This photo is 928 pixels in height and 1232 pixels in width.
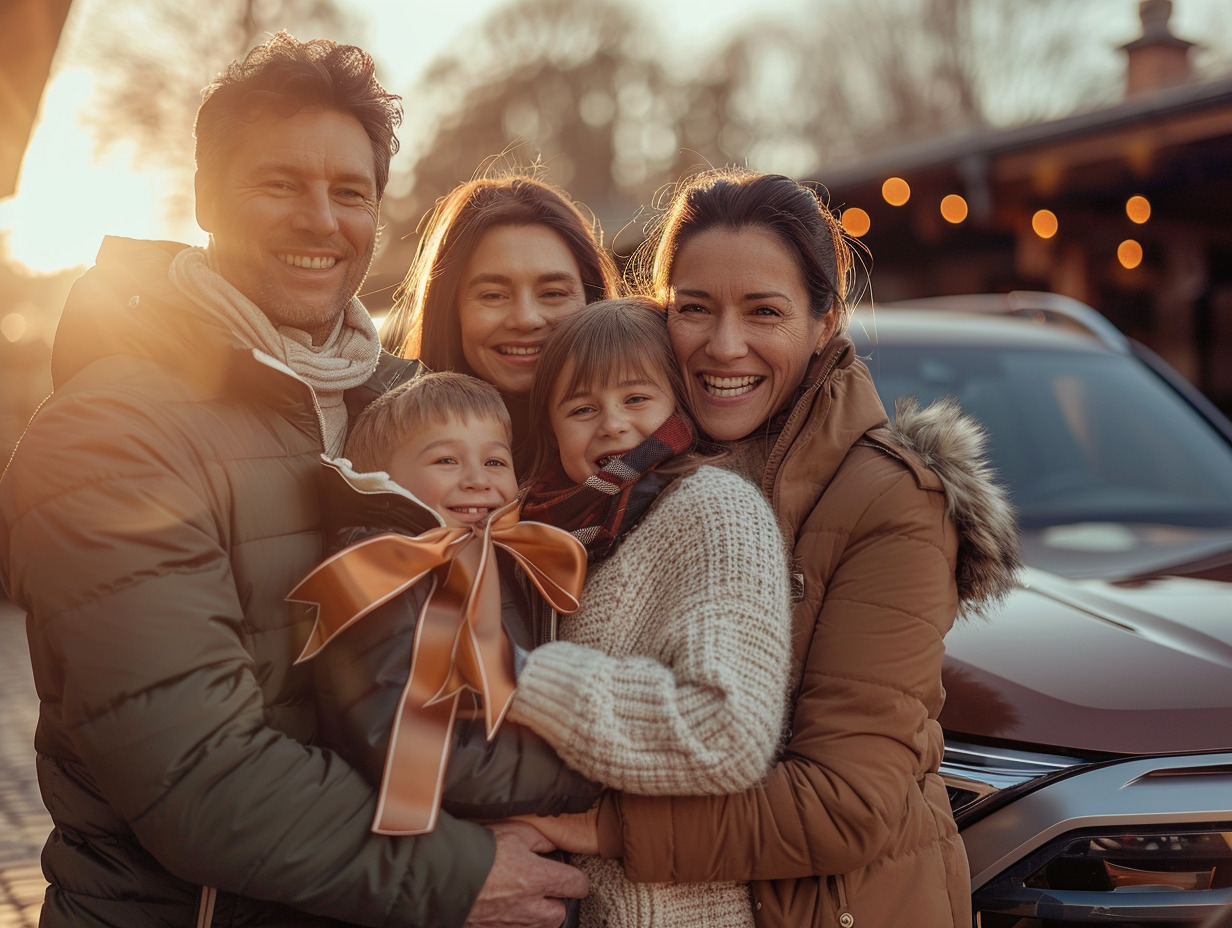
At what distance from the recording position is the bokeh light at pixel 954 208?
10844 mm

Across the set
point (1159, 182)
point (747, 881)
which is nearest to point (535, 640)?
point (747, 881)

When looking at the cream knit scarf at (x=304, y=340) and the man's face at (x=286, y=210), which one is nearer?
the cream knit scarf at (x=304, y=340)

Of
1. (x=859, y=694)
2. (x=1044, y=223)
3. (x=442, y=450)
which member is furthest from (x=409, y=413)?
(x=1044, y=223)

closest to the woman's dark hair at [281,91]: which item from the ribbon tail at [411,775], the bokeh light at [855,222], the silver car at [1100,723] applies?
the ribbon tail at [411,775]

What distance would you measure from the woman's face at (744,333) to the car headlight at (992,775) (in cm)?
87

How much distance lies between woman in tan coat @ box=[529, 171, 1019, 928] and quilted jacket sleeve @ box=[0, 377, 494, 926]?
1.22ft

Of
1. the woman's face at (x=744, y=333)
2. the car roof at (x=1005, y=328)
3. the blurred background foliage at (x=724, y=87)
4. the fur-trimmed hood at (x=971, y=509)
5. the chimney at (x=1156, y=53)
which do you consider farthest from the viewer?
the blurred background foliage at (x=724, y=87)

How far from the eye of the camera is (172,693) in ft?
5.91

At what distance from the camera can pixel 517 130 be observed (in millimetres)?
33781

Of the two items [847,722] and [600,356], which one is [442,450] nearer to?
[600,356]

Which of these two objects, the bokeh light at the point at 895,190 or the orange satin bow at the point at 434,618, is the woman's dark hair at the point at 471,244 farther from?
the bokeh light at the point at 895,190

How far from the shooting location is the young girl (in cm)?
196

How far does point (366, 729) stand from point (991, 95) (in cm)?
3732

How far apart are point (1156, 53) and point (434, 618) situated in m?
13.4
